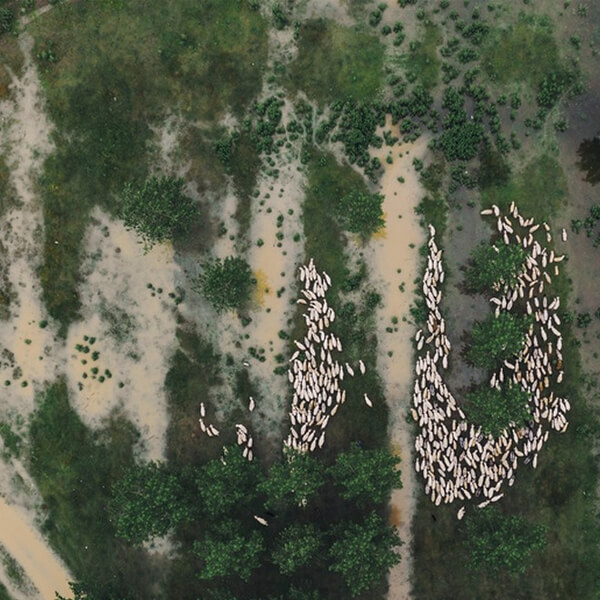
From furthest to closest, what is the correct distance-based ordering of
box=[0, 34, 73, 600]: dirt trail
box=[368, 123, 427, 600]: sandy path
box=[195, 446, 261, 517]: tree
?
box=[0, 34, 73, 600]: dirt trail, box=[368, 123, 427, 600]: sandy path, box=[195, 446, 261, 517]: tree

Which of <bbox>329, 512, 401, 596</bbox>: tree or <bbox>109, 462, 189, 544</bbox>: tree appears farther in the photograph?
<bbox>109, 462, 189, 544</bbox>: tree

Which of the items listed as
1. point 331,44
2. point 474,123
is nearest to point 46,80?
point 331,44

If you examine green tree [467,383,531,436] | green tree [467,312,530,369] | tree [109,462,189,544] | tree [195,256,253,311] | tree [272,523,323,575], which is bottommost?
tree [272,523,323,575]

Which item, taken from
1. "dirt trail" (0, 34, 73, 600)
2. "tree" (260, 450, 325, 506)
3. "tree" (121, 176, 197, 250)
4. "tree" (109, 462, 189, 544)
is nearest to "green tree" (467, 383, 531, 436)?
"tree" (260, 450, 325, 506)

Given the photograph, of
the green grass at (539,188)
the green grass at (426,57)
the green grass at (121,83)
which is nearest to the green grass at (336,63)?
the green grass at (426,57)

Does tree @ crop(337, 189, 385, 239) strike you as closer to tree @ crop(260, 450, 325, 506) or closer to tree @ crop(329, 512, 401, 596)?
tree @ crop(260, 450, 325, 506)

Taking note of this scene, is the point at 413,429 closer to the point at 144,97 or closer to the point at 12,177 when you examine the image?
the point at 144,97
